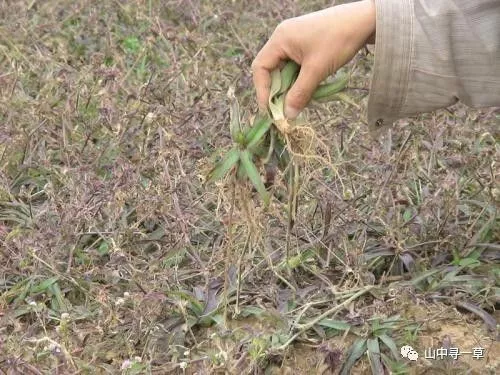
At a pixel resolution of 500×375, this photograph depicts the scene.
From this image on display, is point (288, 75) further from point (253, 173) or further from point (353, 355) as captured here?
point (353, 355)

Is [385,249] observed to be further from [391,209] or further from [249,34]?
[249,34]

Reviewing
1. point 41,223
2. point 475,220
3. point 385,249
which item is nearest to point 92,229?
point 41,223

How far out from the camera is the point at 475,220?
247 cm

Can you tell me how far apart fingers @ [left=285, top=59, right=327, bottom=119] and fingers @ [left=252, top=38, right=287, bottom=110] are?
0.16 ft

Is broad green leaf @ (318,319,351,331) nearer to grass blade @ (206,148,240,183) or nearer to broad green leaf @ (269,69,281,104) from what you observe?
grass blade @ (206,148,240,183)

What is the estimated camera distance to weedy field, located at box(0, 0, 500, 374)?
7.13 feet

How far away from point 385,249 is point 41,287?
2.89 ft

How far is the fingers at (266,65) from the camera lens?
1.98m

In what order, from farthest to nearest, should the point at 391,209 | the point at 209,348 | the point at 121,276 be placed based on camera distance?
the point at 391,209 < the point at 121,276 < the point at 209,348

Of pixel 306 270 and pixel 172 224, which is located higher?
pixel 172 224

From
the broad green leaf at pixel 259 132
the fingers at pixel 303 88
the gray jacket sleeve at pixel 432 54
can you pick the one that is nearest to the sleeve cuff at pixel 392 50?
Answer: the gray jacket sleeve at pixel 432 54

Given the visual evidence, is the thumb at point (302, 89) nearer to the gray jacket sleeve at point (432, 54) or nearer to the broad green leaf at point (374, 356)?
the gray jacket sleeve at point (432, 54)

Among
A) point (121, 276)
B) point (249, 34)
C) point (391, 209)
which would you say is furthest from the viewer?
point (249, 34)

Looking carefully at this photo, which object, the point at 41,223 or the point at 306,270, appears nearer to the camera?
the point at 306,270
